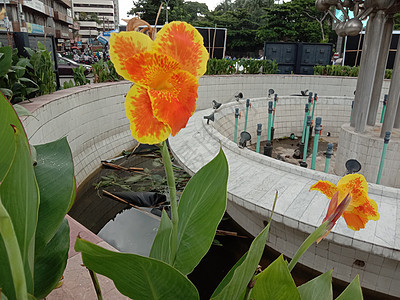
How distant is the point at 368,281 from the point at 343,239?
0.73 meters

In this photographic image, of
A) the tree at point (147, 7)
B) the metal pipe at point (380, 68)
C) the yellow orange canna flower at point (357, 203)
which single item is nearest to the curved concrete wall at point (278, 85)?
the metal pipe at point (380, 68)

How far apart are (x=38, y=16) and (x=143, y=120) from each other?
105 ft

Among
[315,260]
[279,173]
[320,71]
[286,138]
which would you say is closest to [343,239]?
[315,260]

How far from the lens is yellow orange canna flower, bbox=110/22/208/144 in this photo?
477 millimetres

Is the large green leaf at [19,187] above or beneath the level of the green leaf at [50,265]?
above

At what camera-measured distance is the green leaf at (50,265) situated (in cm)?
63

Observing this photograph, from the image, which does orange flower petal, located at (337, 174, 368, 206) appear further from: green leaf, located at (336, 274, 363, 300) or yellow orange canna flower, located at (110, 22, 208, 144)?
yellow orange canna flower, located at (110, 22, 208, 144)

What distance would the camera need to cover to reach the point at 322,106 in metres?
8.43

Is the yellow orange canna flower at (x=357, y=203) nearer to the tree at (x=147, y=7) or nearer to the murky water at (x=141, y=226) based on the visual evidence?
the murky water at (x=141, y=226)

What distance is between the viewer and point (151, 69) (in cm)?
49

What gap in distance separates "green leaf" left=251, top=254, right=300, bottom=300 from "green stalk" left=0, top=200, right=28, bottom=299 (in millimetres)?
339

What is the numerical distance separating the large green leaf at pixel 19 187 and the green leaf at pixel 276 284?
36 cm

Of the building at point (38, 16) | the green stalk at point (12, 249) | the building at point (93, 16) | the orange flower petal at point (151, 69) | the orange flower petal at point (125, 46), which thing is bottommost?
the green stalk at point (12, 249)

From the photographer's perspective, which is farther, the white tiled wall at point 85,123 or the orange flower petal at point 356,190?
the white tiled wall at point 85,123
